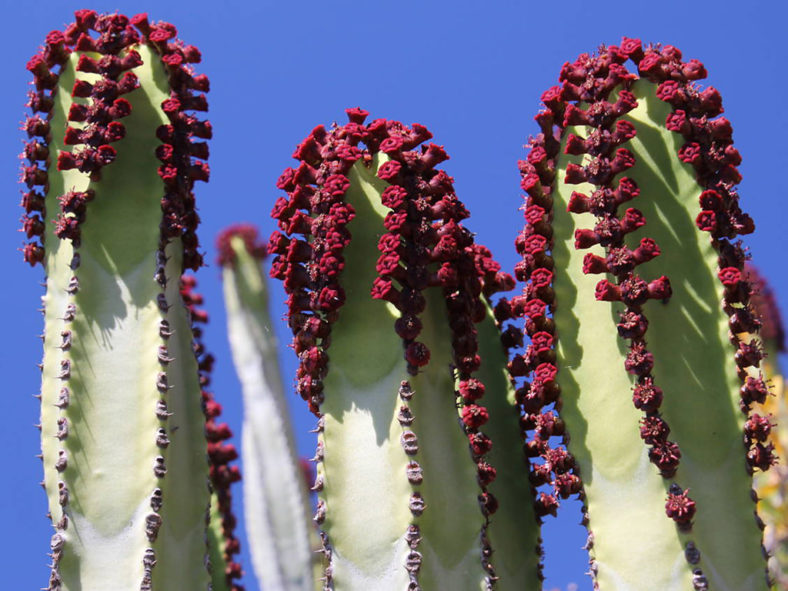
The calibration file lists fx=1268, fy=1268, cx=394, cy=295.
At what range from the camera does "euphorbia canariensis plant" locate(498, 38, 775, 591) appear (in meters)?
3.51

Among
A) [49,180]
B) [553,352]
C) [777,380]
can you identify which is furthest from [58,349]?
[777,380]

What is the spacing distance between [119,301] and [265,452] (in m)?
1.43

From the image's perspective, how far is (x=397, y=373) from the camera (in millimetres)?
3688

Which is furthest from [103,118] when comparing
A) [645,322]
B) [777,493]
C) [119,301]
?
[777,493]

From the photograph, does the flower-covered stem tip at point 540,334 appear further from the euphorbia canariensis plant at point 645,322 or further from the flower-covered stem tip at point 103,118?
the flower-covered stem tip at point 103,118

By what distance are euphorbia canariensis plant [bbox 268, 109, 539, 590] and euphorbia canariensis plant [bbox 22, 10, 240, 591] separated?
0.45 meters

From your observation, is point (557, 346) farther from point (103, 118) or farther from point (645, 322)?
point (103, 118)

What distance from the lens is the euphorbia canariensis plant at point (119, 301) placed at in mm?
3803

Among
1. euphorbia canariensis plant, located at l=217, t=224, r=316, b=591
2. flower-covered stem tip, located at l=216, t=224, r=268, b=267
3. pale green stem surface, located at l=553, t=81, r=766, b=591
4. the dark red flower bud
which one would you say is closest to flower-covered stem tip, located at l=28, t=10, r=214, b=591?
euphorbia canariensis plant, located at l=217, t=224, r=316, b=591

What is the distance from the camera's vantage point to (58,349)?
4078 mm

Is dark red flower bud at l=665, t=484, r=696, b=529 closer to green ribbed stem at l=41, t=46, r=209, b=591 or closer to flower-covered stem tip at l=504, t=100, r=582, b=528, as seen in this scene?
flower-covered stem tip at l=504, t=100, r=582, b=528

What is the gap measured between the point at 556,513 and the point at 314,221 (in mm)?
1182

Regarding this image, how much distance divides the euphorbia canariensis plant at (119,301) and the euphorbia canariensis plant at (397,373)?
451mm

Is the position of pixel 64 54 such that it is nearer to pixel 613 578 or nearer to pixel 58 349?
pixel 58 349
